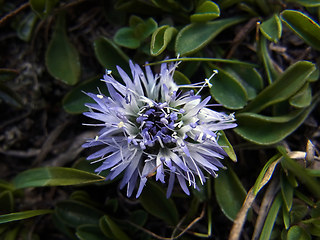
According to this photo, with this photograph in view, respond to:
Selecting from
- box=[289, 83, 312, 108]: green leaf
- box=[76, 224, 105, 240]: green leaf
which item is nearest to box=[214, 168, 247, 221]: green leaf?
box=[289, 83, 312, 108]: green leaf

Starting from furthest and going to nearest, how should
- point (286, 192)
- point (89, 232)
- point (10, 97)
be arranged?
1. point (10, 97)
2. point (89, 232)
3. point (286, 192)

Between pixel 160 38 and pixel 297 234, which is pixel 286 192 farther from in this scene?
pixel 160 38

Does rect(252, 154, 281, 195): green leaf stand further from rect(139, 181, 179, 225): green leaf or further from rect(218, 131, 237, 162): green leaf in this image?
rect(139, 181, 179, 225): green leaf

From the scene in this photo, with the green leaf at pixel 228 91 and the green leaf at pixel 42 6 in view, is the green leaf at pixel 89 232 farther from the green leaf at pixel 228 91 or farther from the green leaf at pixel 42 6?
the green leaf at pixel 42 6

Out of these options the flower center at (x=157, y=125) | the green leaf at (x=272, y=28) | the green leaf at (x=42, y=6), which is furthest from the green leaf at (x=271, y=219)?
the green leaf at (x=42, y=6)

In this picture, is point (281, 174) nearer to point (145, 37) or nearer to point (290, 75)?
point (290, 75)

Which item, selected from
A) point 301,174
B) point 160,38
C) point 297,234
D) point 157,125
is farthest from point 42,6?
point 297,234
